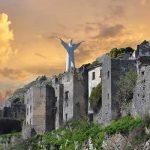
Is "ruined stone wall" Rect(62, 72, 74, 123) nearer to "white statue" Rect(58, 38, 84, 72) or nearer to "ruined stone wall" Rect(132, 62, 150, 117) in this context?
"white statue" Rect(58, 38, 84, 72)

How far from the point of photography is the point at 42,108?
106375mm

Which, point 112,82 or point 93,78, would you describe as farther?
point 93,78

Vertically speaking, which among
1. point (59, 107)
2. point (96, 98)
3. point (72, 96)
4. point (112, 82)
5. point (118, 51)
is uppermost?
point (118, 51)

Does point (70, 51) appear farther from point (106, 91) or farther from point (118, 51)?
point (106, 91)

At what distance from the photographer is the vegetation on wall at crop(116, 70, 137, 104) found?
87000 millimetres

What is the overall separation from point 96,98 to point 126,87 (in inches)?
337

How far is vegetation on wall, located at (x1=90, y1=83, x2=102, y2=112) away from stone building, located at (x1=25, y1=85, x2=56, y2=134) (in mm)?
10472

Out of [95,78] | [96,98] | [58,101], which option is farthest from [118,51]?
[58,101]

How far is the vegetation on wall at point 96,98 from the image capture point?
3706 inches

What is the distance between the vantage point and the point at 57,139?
96500 millimetres

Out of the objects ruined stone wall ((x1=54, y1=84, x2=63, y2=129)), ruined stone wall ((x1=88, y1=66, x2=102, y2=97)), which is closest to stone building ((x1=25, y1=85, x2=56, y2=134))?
ruined stone wall ((x1=54, y1=84, x2=63, y2=129))

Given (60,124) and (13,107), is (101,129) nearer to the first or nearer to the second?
(60,124)

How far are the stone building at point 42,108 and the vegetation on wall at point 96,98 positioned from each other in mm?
10472

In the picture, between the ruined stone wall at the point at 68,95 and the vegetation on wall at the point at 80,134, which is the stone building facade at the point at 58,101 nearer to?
the ruined stone wall at the point at 68,95
